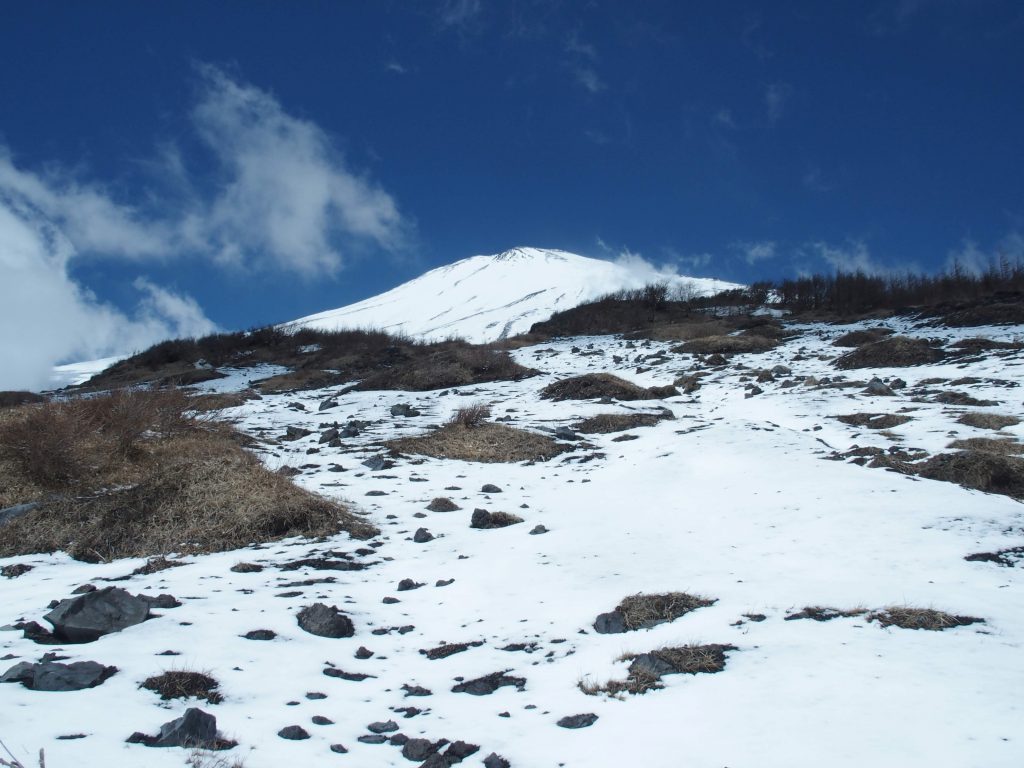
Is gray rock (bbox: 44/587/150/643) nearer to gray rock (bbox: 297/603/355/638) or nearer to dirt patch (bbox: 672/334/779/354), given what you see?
gray rock (bbox: 297/603/355/638)

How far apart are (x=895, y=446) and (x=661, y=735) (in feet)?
21.0

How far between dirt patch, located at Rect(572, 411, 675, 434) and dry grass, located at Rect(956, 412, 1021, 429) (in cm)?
408

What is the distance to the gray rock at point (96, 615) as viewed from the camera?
3.42 meters

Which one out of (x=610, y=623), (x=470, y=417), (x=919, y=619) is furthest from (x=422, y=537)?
(x=470, y=417)

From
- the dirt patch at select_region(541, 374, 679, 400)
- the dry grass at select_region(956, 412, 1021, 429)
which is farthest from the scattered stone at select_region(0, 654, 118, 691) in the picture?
the dirt patch at select_region(541, 374, 679, 400)

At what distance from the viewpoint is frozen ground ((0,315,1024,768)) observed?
2.57 meters

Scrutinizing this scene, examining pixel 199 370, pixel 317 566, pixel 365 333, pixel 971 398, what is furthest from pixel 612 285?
pixel 317 566

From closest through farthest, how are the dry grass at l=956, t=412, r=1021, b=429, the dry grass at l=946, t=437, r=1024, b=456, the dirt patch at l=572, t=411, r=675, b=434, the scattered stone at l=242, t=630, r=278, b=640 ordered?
the scattered stone at l=242, t=630, r=278, b=640
the dry grass at l=946, t=437, r=1024, b=456
the dry grass at l=956, t=412, r=1021, b=429
the dirt patch at l=572, t=411, r=675, b=434

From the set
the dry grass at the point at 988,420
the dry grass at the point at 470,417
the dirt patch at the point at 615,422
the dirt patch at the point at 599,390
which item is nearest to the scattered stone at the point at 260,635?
the dry grass at the point at 470,417

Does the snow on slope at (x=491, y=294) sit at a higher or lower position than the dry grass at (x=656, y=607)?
higher

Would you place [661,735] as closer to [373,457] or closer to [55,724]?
[55,724]

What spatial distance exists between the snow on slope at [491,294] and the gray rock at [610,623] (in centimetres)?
3622

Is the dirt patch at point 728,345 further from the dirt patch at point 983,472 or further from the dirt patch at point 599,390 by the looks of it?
the dirt patch at point 983,472

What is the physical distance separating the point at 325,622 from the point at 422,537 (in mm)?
1886
